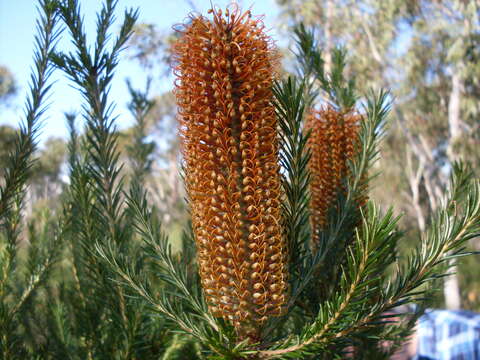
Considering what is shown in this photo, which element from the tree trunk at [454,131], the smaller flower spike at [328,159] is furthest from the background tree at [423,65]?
the smaller flower spike at [328,159]

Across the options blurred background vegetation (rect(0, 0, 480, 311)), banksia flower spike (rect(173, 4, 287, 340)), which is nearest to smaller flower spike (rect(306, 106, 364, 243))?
banksia flower spike (rect(173, 4, 287, 340))

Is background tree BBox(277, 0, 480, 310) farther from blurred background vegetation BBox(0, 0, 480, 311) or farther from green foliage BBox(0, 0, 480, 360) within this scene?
green foliage BBox(0, 0, 480, 360)

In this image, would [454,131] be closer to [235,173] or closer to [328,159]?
[328,159]

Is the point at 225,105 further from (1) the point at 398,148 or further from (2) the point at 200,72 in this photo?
(1) the point at 398,148

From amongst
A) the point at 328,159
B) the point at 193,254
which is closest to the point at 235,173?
the point at 328,159

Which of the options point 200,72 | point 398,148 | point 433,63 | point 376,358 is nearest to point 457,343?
point 376,358

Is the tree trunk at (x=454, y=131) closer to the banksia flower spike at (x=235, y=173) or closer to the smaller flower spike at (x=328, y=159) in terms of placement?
the smaller flower spike at (x=328, y=159)
